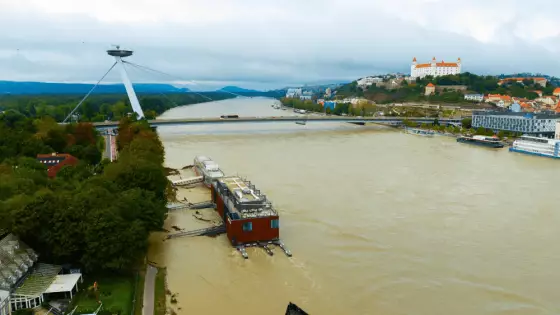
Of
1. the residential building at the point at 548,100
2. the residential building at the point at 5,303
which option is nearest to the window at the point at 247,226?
the residential building at the point at 5,303

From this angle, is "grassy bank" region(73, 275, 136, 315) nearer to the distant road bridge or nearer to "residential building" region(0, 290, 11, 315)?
"residential building" region(0, 290, 11, 315)

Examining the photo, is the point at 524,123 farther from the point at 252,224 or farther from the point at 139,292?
the point at 139,292

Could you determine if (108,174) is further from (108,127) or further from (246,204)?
(108,127)

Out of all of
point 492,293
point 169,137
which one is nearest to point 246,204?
point 492,293

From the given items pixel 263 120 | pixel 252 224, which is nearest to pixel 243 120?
pixel 263 120

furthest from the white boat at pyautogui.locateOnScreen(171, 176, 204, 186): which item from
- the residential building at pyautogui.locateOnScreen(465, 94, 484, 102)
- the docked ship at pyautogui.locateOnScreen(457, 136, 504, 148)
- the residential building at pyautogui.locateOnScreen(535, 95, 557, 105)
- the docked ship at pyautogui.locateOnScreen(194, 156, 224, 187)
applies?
the residential building at pyautogui.locateOnScreen(535, 95, 557, 105)

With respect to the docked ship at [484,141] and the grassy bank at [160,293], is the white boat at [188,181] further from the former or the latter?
the docked ship at [484,141]
